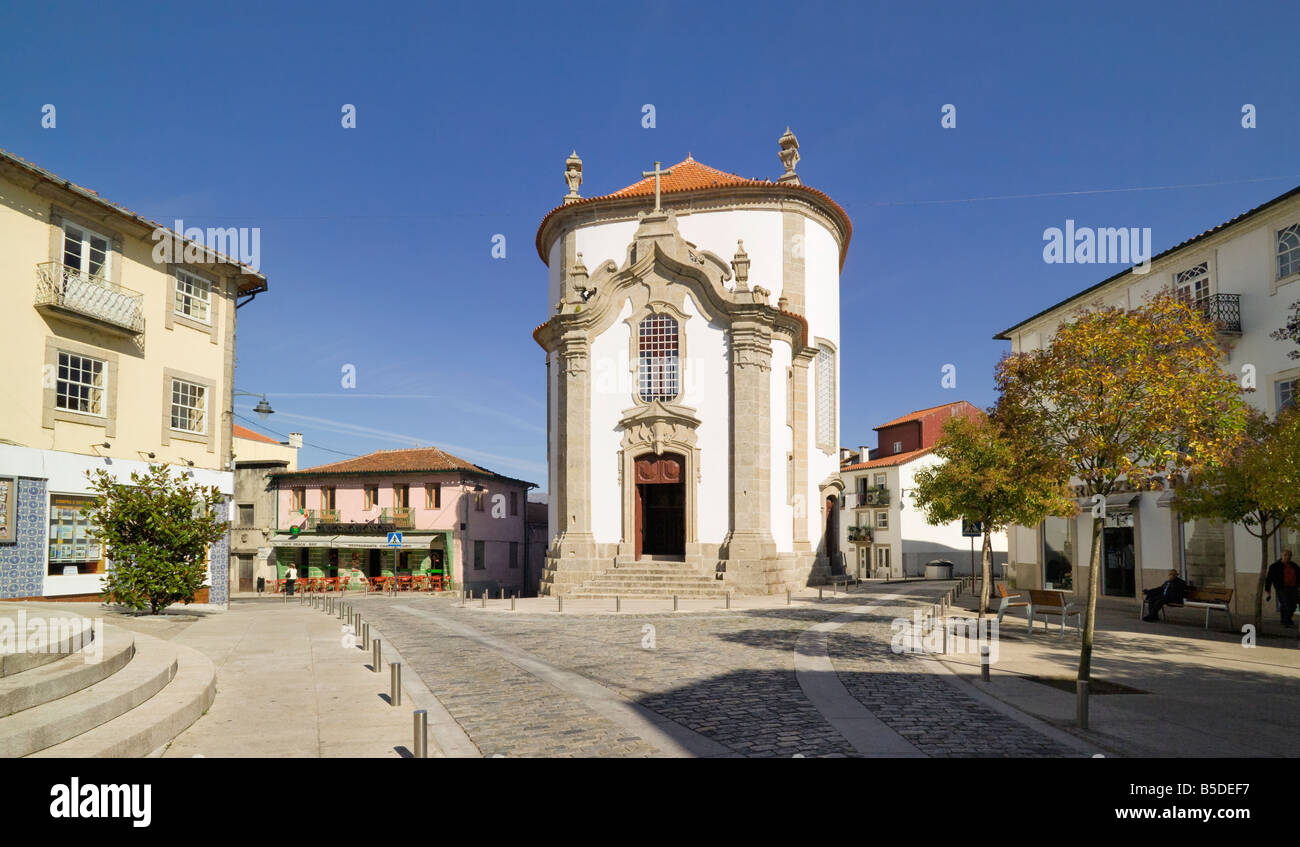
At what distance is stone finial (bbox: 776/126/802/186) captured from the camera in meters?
33.6

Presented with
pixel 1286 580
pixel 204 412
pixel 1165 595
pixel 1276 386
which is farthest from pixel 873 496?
pixel 204 412

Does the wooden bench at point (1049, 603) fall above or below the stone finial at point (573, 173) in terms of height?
below

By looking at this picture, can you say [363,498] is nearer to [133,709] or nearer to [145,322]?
[145,322]

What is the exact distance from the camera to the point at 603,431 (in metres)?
29.1

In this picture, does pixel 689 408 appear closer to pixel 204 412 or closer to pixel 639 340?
pixel 639 340

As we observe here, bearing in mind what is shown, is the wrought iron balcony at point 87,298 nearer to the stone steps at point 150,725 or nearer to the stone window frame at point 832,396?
the stone steps at point 150,725

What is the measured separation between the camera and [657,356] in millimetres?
29203

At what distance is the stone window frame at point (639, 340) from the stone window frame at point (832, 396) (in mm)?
7544

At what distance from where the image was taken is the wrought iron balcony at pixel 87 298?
64.4 feet

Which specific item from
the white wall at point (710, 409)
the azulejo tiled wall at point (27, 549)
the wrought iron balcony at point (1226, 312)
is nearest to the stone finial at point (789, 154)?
the white wall at point (710, 409)

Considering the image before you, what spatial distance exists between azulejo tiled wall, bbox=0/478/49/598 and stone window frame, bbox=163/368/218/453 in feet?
13.1

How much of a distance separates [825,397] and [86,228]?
27971 mm
